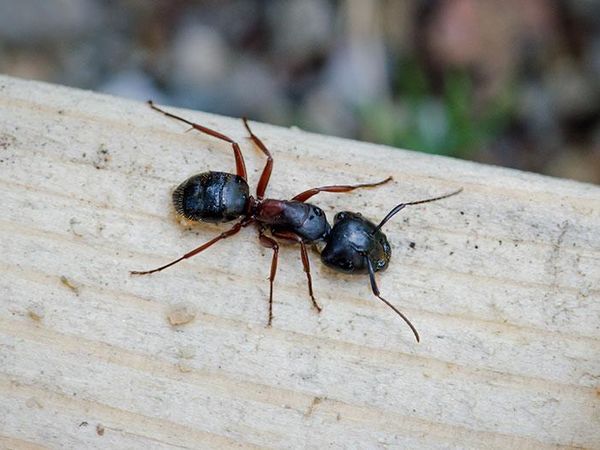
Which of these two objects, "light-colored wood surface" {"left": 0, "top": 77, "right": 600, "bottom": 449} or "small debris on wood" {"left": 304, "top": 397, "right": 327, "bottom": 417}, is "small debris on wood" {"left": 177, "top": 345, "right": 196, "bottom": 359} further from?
"small debris on wood" {"left": 304, "top": 397, "right": 327, "bottom": 417}

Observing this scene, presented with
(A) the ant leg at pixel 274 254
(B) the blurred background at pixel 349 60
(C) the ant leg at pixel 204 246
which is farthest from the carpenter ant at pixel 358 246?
(B) the blurred background at pixel 349 60

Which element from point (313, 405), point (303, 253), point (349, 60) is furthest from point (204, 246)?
point (349, 60)

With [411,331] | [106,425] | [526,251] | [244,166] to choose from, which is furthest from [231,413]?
[526,251]

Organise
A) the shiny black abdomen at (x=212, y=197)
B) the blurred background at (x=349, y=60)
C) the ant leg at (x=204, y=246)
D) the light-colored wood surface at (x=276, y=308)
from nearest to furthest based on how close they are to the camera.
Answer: the light-colored wood surface at (x=276, y=308) → the ant leg at (x=204, y=246) → the shiny black abdomen at (x=212, y=197) → the blurred background at (x=349, y=60)

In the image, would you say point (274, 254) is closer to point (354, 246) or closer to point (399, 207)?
point (354, 246)

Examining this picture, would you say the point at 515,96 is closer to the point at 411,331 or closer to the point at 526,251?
the point at 526,251

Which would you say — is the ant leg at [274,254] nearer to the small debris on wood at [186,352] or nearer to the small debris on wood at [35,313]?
the small debris on wood at [186,352]
